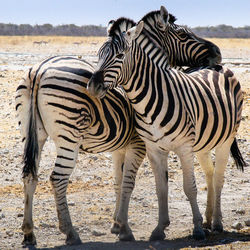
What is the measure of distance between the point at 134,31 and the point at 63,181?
1.79 m

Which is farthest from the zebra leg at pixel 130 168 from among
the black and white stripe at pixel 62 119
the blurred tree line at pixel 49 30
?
the blurred tree line at pixel 49 30

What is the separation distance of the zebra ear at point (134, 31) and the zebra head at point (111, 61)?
0.14 ft

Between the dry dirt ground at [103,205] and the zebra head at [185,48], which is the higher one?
the zebra head at [185,48]

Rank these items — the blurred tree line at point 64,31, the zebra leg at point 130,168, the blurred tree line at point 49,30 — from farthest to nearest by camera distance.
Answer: the blurred tree line at point 64,31
the blurred tree line at point 49,30
the zebra leg at point 130,168

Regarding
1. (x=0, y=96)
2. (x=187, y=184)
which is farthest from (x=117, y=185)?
(x=0, y=96)

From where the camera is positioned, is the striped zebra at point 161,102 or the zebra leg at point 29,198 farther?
the zebra leg at point 29,198

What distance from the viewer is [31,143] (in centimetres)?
566

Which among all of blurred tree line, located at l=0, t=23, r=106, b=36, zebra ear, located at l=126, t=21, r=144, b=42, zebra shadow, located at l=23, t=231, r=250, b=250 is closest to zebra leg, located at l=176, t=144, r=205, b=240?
zebra shadow, located at l=23, t=231, r=250, b=250

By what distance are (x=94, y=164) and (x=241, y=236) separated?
12.2 ft

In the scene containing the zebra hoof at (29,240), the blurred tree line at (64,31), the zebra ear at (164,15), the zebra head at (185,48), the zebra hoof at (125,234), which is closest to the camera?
the zebra hoof at (29,240)

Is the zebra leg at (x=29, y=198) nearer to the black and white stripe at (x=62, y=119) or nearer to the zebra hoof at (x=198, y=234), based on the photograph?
the black and white stripe at (x=62, y=119)

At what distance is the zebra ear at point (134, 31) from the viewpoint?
5609 millimetres

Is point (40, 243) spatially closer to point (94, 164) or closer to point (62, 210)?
point (62, 210)

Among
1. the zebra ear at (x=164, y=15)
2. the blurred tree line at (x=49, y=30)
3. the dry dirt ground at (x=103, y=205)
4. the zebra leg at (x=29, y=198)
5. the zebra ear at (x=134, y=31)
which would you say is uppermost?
the zebra ear at (x=164, y=15)
